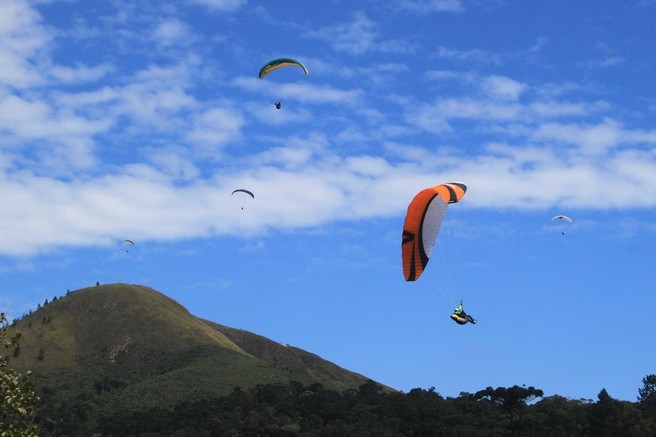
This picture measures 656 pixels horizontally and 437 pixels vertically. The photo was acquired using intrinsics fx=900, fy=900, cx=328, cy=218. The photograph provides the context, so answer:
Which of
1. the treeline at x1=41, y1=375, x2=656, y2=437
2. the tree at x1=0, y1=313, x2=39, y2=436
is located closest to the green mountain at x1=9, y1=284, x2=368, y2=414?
the treeline at x1=41, y1=375, x2=656, y2=437

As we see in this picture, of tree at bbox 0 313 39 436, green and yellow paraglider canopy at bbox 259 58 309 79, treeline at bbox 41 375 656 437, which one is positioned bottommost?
tree at bbox 0 313 39 436

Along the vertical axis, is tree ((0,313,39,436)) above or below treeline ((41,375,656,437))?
below

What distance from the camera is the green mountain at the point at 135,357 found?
446 feet

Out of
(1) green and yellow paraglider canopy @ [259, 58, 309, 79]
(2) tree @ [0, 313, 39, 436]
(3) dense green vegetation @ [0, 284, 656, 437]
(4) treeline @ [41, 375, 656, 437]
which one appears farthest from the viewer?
(3) dense green vegetation @ [0, 284, 656, 437]

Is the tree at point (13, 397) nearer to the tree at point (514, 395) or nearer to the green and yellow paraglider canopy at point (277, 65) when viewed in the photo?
the green and yellow paraglider canopy at point (277, 65)

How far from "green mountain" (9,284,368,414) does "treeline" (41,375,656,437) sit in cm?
1111

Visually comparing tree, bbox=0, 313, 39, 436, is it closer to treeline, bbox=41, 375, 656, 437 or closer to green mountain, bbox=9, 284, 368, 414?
treeline, bbox=41, 375, 656, 437

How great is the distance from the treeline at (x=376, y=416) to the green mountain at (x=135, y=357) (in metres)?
11.1

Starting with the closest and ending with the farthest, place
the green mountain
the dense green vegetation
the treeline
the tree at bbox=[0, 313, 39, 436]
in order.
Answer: the tree at bbox=[0, 313, 39, 436] → the treeline → the dense green vegetation → the green mountain

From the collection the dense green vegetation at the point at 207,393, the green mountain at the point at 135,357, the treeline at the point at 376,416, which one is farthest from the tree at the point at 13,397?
the green mountain at the point at 135,357

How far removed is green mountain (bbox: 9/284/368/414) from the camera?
13588cm

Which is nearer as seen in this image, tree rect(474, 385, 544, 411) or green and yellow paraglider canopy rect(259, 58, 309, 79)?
green and yellow paraglider canopy rect(259, 58, 309, 79)

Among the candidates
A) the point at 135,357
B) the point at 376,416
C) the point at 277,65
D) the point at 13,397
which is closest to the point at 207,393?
the point at 376,416

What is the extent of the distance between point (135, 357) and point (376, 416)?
64678 millimetres
